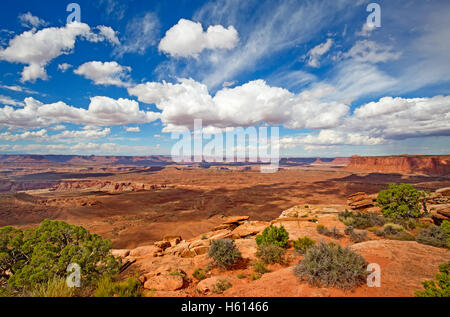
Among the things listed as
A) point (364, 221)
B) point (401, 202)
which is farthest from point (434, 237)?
point (401, 202)

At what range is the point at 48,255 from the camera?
6.67 metres

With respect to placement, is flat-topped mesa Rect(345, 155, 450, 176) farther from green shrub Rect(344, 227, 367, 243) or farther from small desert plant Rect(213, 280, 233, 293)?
small desert plant Rect(213, 280, 233, 293)

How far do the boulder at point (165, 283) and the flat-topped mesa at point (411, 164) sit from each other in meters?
139

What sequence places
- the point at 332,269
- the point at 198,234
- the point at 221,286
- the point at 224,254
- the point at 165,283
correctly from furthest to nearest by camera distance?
the point at 198,234 < the point at 224,254 < the point at 165,283 < the point at 221,286 < the point at 332,269

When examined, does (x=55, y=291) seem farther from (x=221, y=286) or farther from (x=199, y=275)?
(x=221, y=286)

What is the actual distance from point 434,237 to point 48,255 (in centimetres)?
1779

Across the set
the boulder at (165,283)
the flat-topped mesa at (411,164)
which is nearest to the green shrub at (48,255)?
the boulder at (165,283)

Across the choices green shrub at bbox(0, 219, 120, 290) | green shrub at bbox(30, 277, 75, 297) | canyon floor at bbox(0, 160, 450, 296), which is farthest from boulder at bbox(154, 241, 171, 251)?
green shrub at bbox(30, 277, 75, 297)

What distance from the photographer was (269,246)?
9094 millimetres

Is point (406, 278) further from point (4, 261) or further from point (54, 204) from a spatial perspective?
point (54, 204)
